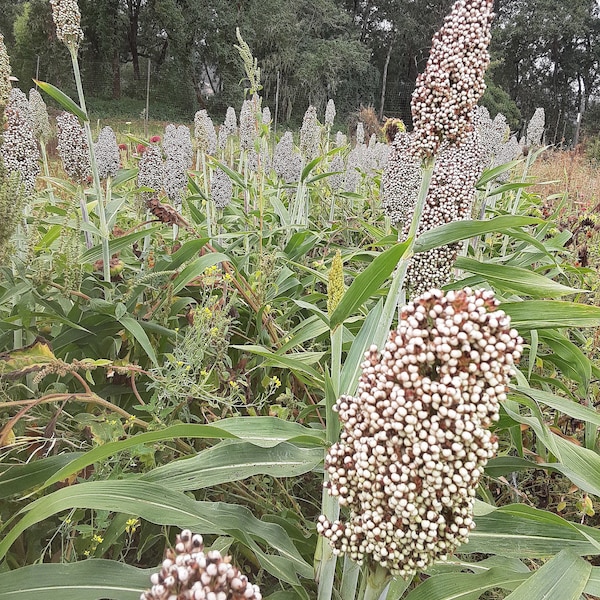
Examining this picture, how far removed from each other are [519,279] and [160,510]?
126cm

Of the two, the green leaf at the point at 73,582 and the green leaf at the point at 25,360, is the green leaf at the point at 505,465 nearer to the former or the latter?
the green leaf at the point at 73,582

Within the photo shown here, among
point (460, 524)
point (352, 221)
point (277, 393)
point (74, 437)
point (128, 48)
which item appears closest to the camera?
point (460, 524)

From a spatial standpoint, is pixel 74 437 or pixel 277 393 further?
pixel 277 393

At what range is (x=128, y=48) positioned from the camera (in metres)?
36.2

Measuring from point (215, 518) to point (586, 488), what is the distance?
3.15 feet

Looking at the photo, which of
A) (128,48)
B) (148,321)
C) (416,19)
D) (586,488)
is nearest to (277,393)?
(148,321)

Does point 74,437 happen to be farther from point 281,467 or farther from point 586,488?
point 586,488

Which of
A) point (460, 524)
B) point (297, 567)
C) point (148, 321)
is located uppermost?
point (460, 524)

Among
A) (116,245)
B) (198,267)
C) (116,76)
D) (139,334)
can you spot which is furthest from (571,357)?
(116,76)

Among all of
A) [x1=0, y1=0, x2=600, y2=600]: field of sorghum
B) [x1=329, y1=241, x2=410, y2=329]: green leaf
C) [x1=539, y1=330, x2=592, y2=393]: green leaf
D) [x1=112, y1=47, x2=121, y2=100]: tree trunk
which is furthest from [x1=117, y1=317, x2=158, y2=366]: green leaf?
[x1=112, y1=47, x2=121, y2=100]: tree trunk

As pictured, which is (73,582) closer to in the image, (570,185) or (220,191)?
(220,191)

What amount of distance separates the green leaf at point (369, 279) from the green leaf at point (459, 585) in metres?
0.64

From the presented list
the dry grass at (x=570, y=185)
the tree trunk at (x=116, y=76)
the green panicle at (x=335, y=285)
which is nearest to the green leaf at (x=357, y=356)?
the green panicle at (x=335, y=285)

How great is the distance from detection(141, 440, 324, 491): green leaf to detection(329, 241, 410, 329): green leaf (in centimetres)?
36
